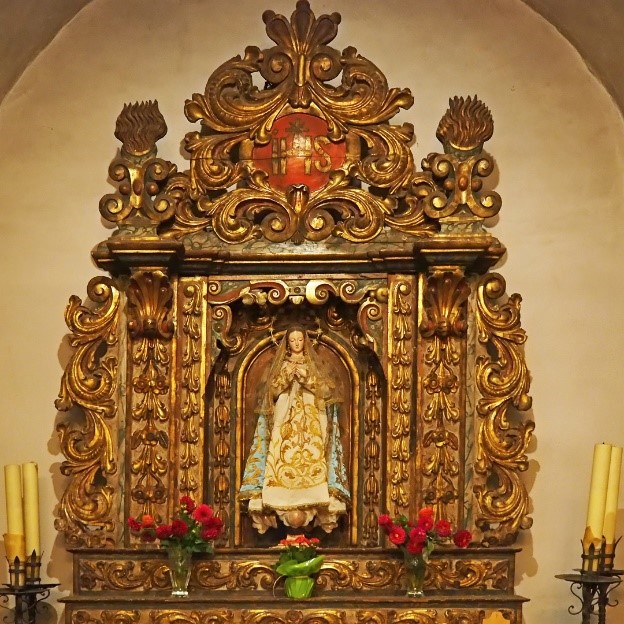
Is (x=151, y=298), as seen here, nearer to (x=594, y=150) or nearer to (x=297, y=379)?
(x=297, y=379)

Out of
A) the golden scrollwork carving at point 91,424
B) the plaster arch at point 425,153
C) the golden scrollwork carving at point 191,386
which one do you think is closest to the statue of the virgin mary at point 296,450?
the golden scrollwork carving at point 191,386

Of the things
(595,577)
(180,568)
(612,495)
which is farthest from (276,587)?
(612,495)

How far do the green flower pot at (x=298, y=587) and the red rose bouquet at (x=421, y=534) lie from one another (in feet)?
1.17

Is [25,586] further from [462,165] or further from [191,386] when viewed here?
[462,165]

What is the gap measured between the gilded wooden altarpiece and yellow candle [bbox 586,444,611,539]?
0.28 meters

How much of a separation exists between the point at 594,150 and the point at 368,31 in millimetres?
1105

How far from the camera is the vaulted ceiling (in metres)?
6.42

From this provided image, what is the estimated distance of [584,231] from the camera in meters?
6.61

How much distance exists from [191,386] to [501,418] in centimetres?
123

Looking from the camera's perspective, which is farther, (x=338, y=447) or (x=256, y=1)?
(x=256, y=1)

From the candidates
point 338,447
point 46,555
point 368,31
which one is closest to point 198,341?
point 338,447

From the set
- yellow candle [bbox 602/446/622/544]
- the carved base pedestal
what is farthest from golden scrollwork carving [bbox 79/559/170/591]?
yellow candle [bbox 602/446/622/544]

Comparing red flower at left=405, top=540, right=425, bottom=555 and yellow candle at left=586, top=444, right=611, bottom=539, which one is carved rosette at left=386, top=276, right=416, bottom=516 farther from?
yellow candle at left=586, top=444, right=611, bottom=539

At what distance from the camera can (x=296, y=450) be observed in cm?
618
